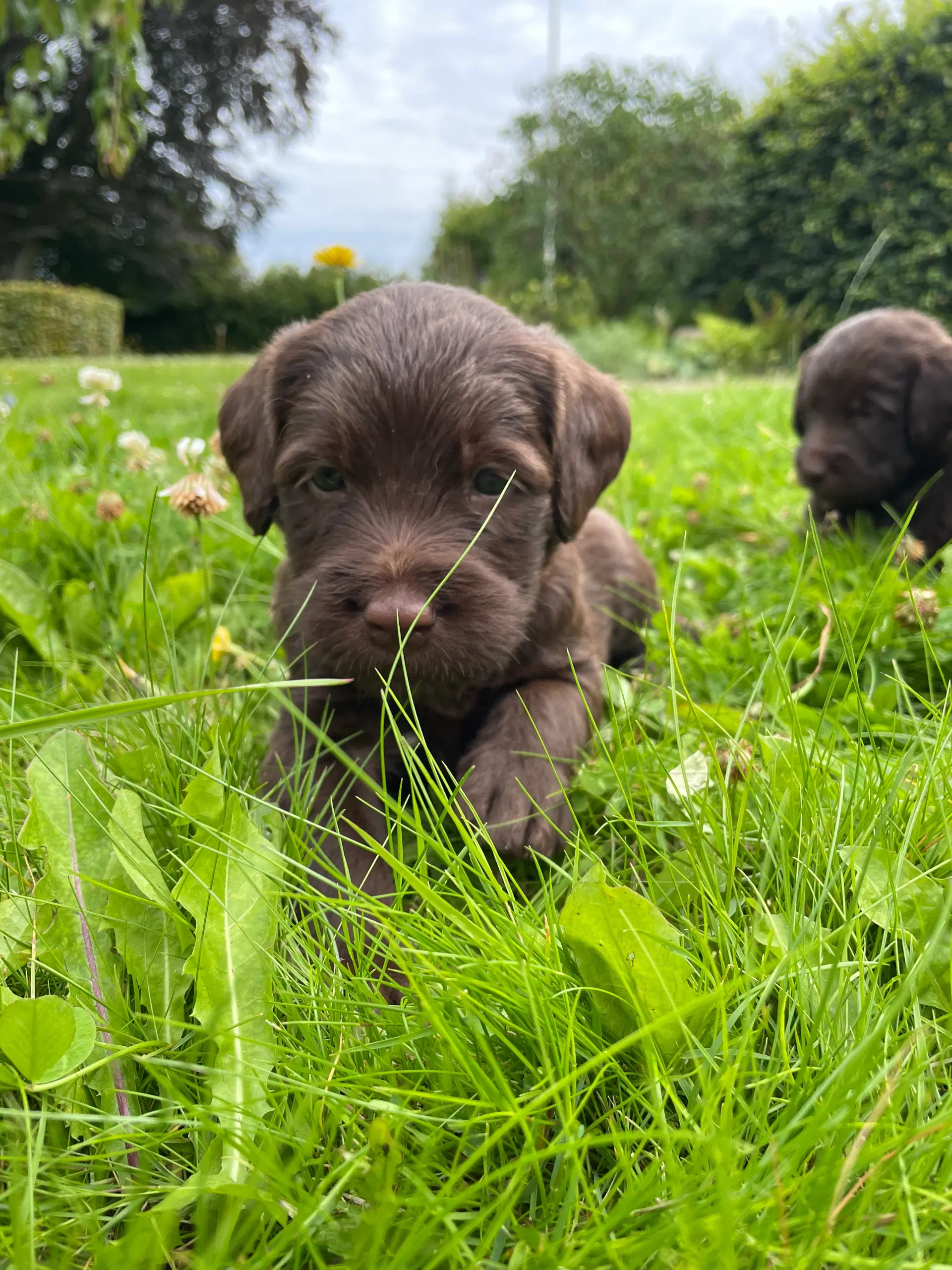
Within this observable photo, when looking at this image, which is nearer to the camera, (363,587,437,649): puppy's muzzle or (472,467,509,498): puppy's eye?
(363,587,437,649): puppy's muzzle

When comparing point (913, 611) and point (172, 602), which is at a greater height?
point (913, 611)

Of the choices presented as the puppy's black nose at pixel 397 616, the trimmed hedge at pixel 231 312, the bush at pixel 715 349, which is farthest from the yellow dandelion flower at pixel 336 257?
the trimmed hedge at pixel 231 312

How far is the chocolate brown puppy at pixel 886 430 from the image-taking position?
11.7 feet

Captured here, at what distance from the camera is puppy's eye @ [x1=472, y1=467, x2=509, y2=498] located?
195 cm

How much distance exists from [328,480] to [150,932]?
3.53 feet

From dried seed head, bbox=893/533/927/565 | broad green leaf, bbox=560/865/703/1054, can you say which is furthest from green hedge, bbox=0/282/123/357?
broad green leaf, bbox=560/865/703/1054

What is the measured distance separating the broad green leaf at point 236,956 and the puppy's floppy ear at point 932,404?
10.8 ft

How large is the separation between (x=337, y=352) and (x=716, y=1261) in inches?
71.4

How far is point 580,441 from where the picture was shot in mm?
2154

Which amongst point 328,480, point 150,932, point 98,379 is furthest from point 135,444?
point 150,932

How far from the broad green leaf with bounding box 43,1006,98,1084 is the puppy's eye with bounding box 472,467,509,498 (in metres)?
1.27

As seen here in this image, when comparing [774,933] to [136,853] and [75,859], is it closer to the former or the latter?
[136,853]

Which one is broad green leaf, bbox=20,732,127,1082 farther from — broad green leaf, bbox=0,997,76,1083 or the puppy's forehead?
the puppy's forehead

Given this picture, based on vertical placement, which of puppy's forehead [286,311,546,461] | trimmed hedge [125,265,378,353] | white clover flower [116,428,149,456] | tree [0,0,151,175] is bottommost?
trimmed hedge [125,265,378,353]
